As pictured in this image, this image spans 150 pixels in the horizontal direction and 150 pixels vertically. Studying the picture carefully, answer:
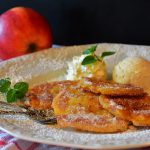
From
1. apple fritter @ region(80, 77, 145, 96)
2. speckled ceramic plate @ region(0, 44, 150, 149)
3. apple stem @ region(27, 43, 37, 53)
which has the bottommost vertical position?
speckled ceramic plate @ region(0, 44, 150, 149)

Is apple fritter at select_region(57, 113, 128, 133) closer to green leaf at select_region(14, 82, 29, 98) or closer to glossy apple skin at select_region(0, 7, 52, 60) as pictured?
green leaf at select_region(14, 82, 29, 98)

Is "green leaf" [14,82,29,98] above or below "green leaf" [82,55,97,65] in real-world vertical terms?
below

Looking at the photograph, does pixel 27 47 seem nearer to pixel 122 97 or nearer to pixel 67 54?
pixel 67 54

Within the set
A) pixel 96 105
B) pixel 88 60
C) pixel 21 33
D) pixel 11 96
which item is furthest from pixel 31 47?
pixel 96 105

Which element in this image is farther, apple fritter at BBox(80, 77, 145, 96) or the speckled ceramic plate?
apple fritter at BBox(80, 77, 145, 96)

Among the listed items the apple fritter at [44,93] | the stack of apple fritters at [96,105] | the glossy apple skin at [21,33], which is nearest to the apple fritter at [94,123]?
the stack of apple fritters at [96,105]

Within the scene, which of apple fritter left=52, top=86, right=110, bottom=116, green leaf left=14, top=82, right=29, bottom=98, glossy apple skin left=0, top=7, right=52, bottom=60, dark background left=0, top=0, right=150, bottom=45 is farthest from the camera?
dark background left=0, top=0, right=150, bottom=45

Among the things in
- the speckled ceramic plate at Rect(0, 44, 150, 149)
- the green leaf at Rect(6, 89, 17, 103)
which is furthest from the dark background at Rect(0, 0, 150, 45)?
the green leaf at Rect(6, 89, 17, 103)

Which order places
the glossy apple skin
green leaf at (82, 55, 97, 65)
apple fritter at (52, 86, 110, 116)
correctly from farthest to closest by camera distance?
the glossy apple skin → green leaf at (82, 55, 97, 65) → apple fritter at (52, 86, 110, 116)
